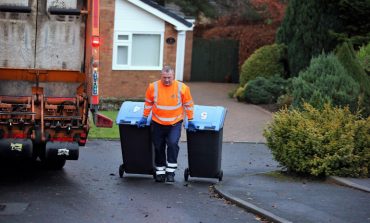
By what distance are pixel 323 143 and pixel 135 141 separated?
2590 millimetres

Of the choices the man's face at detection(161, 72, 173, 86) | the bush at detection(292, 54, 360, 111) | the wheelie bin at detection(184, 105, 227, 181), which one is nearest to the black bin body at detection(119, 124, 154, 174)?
the wheelie bin at detection(184, 105, 227, 181)

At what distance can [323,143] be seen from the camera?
11711mm

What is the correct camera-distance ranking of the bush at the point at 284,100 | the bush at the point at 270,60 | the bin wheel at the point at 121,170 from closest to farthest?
the bin wheel at the point at 121,170, the bush at the point at 284,100, the bush at the point at 270,60

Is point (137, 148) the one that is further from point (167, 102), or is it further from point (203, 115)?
point (203, 115)

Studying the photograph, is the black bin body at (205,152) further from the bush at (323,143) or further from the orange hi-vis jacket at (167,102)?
the bush at (323,143)

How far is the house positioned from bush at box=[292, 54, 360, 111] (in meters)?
13.9

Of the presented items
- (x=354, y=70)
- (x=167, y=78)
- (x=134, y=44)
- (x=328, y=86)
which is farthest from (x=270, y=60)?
(x=167, y=78)

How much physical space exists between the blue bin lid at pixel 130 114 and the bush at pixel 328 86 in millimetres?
2828

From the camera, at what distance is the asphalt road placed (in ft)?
31.1

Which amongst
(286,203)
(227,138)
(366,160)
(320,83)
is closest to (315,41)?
(227,138)

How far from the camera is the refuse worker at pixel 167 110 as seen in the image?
11.6 metres

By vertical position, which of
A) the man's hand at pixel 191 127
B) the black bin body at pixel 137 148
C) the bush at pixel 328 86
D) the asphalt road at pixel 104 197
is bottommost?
the asphalt road at pixel 104 197

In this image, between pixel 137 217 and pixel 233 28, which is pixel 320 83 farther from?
pixel 233 28

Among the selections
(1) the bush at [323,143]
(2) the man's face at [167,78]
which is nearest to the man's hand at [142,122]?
(2) the man's face at [167,78]
